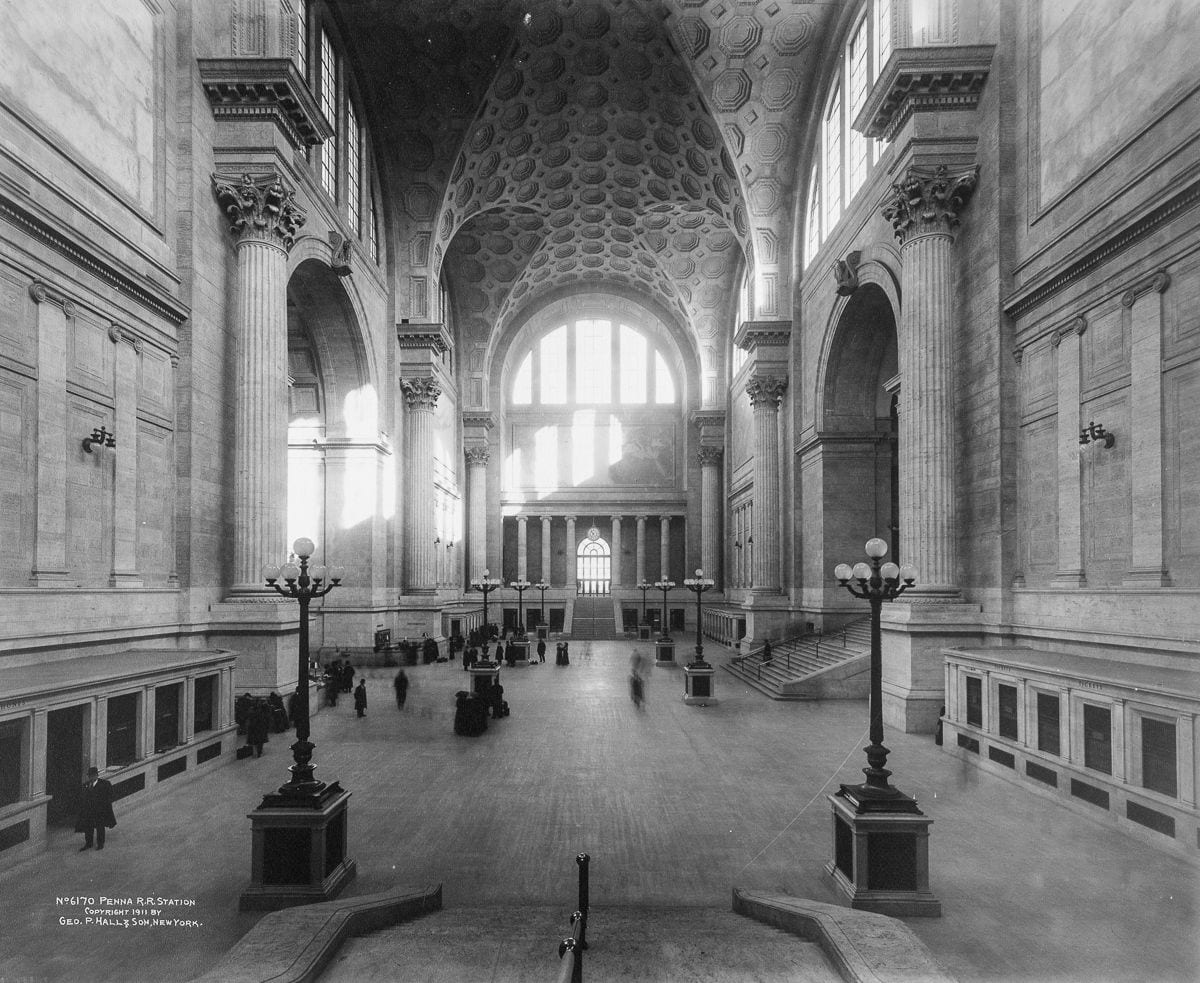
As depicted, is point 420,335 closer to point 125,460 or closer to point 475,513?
point 125,460

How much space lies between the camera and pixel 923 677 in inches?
606

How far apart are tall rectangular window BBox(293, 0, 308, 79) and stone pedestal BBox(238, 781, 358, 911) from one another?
59.5ft

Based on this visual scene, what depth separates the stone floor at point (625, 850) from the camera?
6754mm

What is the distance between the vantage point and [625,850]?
9203 millimetres

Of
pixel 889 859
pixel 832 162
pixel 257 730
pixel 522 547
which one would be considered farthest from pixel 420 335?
pixel 889 859

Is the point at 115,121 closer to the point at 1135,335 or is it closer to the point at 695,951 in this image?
the point at 695,951

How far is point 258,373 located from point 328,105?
1056 centimetres

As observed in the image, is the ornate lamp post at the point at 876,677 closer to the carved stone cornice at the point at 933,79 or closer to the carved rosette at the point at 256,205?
the carved stone cornice at the point at 933,79

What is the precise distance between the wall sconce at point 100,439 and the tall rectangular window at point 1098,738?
559 inches

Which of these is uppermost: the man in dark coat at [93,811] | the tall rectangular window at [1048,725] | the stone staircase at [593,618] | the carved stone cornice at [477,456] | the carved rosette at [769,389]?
the carved rosette at [769,389]

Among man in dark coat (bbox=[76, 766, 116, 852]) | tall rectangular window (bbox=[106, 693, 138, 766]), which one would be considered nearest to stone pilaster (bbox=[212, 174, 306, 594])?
tall rectangular window (bbox=[106, 693, 138, 766])

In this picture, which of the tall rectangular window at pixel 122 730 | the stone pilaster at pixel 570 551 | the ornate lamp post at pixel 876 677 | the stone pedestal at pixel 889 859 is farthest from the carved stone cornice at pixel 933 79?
the stone pilaster at pixel 570 551

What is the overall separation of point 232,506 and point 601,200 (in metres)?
25.2

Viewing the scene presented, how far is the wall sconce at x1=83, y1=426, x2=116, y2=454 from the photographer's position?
12.2 meters
